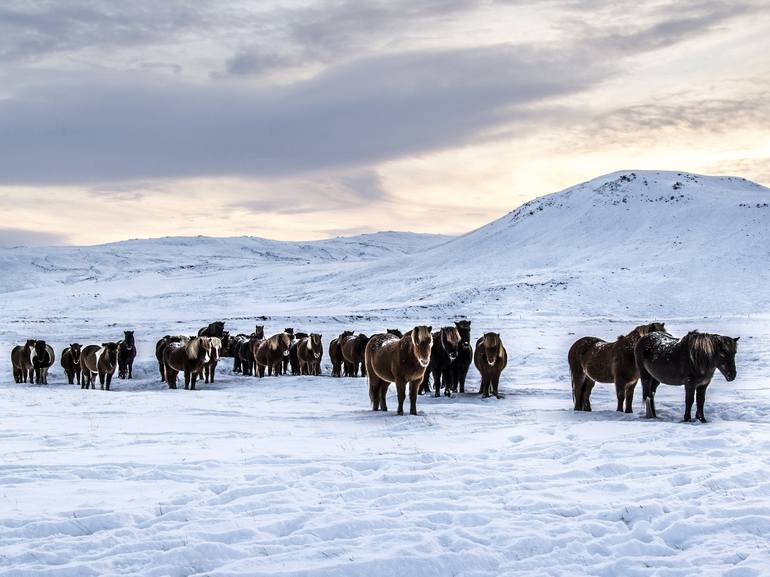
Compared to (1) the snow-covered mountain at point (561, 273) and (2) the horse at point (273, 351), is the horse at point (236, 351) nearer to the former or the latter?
(2) the horse at point (273, 351)

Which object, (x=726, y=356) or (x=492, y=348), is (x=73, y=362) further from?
(x=726, y=356)

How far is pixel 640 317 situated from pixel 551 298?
21.8 ft

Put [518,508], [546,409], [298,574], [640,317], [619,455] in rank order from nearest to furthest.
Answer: [298,574] → [518,508] → [619,455] → [546,409] → [640,317]

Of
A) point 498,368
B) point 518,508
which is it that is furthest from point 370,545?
point 498,368

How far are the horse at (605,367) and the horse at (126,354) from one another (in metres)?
15.8

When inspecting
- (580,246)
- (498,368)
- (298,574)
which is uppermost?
(580,246)

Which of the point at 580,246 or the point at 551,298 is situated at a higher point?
the point at 580,246

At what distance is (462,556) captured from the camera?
6000mm

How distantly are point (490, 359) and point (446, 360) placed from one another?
1600 millimetres

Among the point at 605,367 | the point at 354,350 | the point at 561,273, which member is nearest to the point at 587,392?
the point at 605,367

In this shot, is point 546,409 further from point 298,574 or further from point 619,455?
point 298,574

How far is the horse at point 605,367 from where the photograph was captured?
1373 cm

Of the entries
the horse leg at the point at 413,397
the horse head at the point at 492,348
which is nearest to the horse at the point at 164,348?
the horse head at the point at 492,348

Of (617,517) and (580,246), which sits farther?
(580,246)
